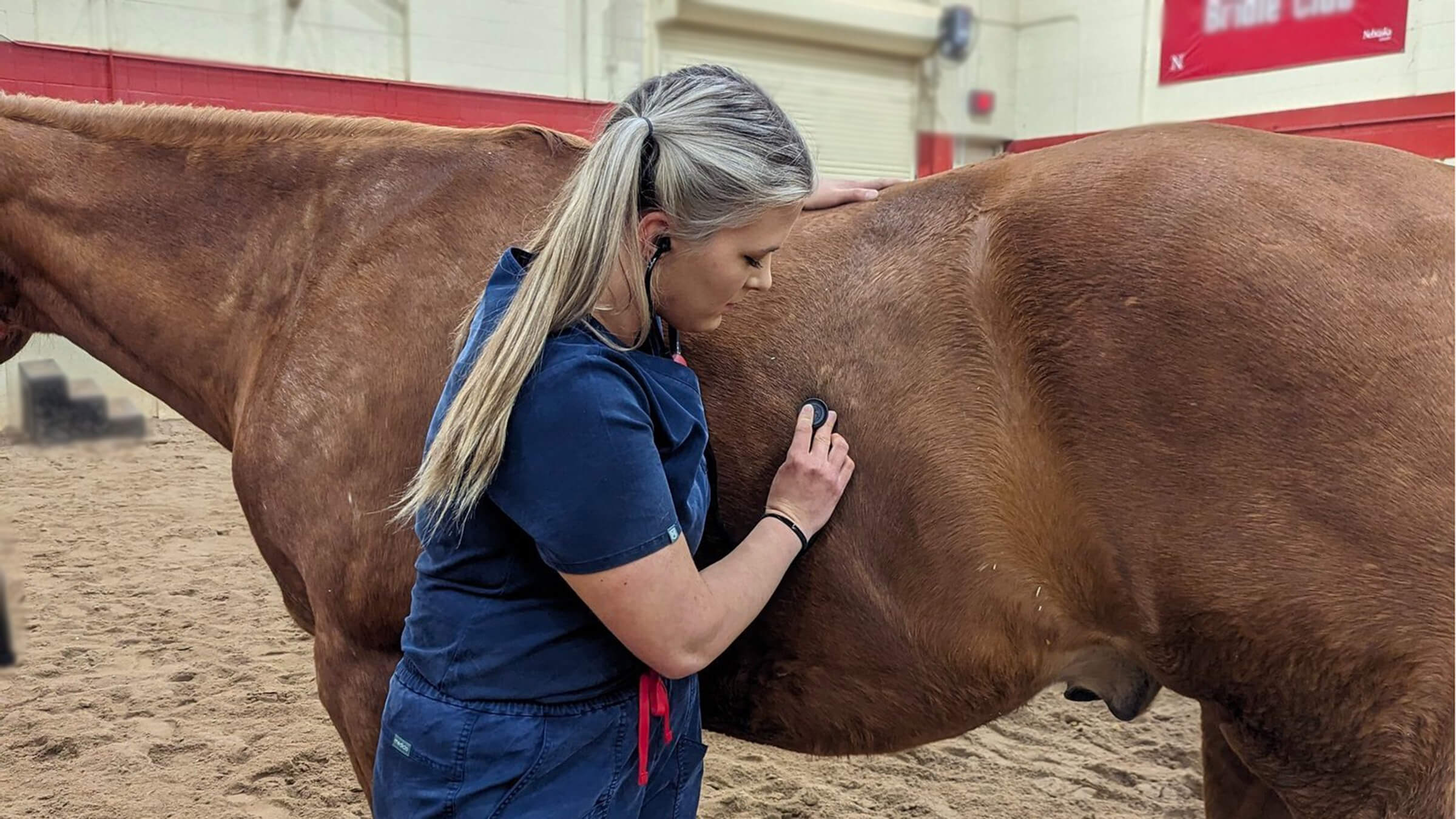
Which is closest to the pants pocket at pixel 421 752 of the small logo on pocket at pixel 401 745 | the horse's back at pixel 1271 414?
the small logo on pocket at pixel 401 745

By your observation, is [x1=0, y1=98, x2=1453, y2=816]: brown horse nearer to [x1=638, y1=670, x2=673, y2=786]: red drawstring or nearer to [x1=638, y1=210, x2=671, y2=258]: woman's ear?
[x1=638, y1=670, x2=673, y2=786]: red drawstring

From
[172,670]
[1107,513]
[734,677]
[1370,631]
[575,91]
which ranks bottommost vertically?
[172,670]

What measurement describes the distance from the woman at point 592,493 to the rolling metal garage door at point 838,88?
4.02m

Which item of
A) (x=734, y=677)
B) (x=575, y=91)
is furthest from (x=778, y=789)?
(x=575, y=91)

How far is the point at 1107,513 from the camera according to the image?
1.38 m

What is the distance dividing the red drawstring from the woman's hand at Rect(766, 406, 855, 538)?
295 mm

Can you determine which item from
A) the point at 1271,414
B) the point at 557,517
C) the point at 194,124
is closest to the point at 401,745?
the point at 557,517

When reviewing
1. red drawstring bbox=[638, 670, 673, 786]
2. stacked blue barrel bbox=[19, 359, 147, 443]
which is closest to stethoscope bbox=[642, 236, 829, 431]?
red drawstring bbox=[638, 670, 673, 786]

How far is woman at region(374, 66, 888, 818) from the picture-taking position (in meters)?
1.03

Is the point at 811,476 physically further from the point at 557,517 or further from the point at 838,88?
the point at 838,88

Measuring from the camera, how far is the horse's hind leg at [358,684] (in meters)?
1.67

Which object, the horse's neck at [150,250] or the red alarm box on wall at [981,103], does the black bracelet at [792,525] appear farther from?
the red alarm box on wall at [981,103]

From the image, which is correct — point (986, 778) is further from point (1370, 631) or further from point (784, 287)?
point (784, 287)

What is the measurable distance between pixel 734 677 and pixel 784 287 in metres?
A: 0.65
